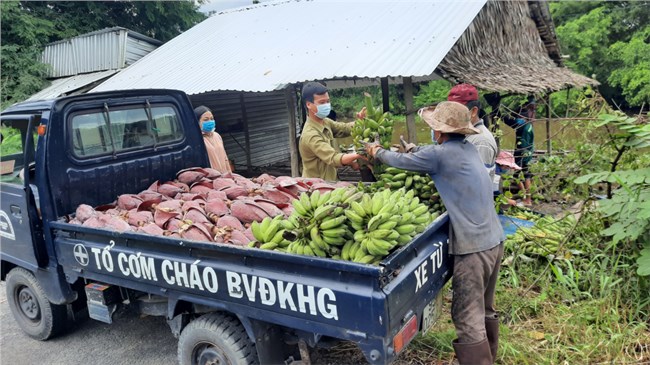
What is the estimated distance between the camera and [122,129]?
4285 millimetres

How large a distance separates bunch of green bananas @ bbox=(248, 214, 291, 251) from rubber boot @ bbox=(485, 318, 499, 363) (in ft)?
5.43

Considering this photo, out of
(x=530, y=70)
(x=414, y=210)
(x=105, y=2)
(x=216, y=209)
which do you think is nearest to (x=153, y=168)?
(x=216, y=209)

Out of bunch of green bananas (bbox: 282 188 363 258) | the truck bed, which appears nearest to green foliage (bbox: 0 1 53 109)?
the truck bed

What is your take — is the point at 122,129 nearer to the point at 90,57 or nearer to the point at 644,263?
the point at 644,263

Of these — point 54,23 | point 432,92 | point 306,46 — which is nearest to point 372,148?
point 306,46

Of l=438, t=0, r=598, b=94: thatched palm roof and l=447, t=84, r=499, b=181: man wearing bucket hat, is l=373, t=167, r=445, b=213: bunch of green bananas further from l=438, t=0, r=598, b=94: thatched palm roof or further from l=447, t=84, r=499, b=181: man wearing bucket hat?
l=438, t=0, r=598, b=94: thatched palm roof

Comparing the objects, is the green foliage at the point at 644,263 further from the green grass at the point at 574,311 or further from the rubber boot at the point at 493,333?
the rubber boot at the point at 493,333

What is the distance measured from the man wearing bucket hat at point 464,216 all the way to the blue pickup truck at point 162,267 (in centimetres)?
13

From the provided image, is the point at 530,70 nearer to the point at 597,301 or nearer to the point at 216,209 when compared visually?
the point at 597,301

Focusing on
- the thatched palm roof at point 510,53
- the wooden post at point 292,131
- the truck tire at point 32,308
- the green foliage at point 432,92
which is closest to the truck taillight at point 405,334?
the truck tire at point 32,308

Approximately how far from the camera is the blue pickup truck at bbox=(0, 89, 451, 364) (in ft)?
7.77

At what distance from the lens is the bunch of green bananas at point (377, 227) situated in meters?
2.40

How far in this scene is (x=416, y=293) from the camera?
2.56m

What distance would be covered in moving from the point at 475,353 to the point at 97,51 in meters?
14.7
